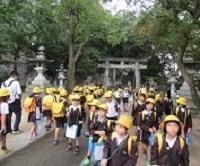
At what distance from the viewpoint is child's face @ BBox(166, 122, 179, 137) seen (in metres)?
6.55

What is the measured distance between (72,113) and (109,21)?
98.1 feet

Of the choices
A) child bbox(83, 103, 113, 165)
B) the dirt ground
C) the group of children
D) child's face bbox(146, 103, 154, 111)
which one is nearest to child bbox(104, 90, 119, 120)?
the group of children

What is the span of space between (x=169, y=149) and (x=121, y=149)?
84cm

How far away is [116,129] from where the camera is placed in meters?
7.45

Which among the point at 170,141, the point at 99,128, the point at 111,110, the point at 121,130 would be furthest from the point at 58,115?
the point at 170,141

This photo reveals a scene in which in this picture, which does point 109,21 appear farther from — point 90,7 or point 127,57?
point 127,57

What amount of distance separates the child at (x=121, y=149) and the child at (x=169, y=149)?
0.59 metres

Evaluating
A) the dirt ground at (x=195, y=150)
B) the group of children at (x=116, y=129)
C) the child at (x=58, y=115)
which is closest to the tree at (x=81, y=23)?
the dirt ground at (x=195, y=150)

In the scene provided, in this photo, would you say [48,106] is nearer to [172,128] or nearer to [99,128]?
[99,128]

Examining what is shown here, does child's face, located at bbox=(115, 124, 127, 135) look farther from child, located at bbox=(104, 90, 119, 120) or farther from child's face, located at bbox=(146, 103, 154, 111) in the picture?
child, located at bbox=(104, 90, 119, 120)

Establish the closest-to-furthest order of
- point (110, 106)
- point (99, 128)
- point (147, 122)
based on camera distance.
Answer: point (99, 128), point (147, 122), point (110, 106)

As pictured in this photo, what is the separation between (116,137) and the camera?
7344 millimetres

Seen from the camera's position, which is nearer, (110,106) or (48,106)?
(110,106)

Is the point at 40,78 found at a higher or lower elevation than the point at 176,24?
lower
